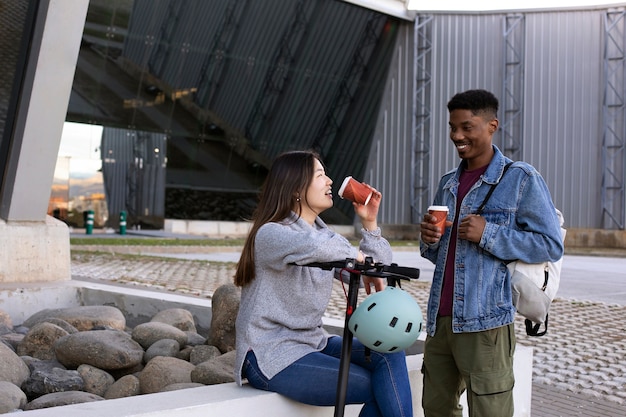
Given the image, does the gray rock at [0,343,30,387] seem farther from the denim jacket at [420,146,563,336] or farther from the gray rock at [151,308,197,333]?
the denim jacket at [420,146,563,336]

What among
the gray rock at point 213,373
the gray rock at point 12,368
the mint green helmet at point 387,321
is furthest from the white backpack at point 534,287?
the gray rock at point 12,368

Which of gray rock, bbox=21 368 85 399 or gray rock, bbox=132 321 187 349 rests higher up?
gray rock, bbox=132 321 187 349

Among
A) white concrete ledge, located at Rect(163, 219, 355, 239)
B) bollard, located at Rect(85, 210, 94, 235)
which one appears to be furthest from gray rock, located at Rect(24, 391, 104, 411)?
white concrete ledge, located at Rect(163, 219, 355, 239)

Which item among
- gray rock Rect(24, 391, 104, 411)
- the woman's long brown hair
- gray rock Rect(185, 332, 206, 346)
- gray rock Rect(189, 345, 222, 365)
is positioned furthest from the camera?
gray rock Rect(185, 332, 206, 346)

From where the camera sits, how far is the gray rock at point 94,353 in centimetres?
461

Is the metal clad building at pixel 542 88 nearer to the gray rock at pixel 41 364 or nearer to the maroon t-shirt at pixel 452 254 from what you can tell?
the gray rock at pixel 41 364

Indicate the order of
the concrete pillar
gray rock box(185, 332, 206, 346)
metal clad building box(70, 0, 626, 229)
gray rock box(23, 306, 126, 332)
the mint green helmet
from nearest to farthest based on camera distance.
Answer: the mint green helmet
gray rock box(185, 332, 206, 346)
gray rock box(23, 306, 126, 332)
the concrete pillar
metal clad building box(70, 0, 626, 229)

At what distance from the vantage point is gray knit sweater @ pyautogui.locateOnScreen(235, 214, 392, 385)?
10.4 feet

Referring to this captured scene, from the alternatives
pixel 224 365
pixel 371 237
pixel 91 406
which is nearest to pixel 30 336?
pixel 224 365

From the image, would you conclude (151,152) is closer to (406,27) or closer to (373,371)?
(406,27)

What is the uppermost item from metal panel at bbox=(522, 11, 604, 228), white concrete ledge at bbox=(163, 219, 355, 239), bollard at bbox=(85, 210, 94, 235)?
metal panel at bbox=(522, 11, 604, 228)

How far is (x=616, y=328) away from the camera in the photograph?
8375mm

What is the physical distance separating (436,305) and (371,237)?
41cm

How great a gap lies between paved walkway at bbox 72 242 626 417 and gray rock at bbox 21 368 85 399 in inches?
108
